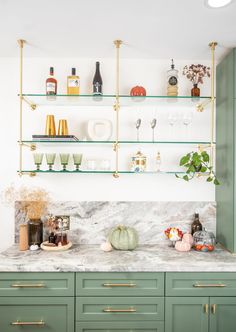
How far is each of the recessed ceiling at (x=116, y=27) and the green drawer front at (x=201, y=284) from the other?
1.85 metres

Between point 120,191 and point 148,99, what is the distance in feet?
2.98

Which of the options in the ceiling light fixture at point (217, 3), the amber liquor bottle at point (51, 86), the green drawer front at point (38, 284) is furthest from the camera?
the amber liquor bottle at point (51, 86)

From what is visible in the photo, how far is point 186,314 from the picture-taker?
209 centimetres

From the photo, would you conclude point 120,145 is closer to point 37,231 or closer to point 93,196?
point 93,196

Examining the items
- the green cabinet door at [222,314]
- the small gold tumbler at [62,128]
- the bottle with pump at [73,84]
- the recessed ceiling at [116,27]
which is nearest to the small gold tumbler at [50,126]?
the small gold tumbler at [62,128]

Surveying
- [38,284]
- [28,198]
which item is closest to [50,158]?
[28,198]

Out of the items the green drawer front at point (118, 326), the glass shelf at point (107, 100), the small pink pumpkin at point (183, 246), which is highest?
the glass shelf at point (107, 100)

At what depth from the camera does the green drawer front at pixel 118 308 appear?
2.07 metres

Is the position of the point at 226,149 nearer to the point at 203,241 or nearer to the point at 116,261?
the point at 203,241

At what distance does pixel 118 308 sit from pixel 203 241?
0.92m

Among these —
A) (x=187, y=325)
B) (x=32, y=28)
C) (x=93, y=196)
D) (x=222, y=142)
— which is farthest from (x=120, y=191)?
(x=32, y=28)

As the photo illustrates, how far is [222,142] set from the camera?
255cm

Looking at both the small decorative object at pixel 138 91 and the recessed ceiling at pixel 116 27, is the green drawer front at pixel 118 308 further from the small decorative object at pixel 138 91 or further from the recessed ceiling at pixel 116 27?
the recessed ceiling at pixel 116 27

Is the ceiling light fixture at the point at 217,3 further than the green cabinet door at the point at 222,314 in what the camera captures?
No
